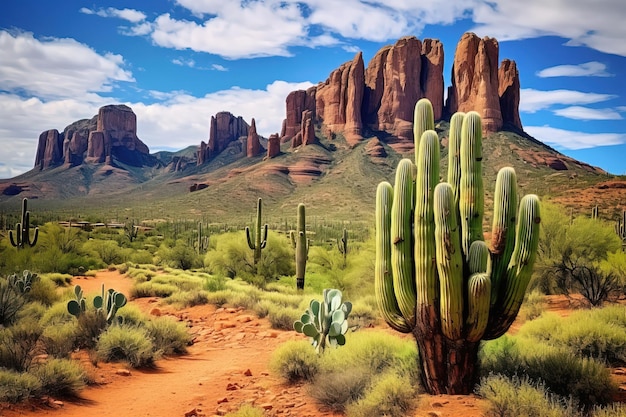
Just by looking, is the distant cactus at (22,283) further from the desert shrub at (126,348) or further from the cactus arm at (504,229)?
the cactus arm at (504,229)

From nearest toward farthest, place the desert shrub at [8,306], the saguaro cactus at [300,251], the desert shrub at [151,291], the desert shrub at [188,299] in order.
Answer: the desert shrub at [8,306] → the desert shrub at [188,299] → the desert shrub at [151,291] → the saguaro cactus at [300,251]

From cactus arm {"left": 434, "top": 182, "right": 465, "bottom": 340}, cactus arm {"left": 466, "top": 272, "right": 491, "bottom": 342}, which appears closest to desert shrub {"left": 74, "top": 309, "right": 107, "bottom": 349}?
cactus arm {"left": 434, "top": 182, "right": 465, "bottom": 340}

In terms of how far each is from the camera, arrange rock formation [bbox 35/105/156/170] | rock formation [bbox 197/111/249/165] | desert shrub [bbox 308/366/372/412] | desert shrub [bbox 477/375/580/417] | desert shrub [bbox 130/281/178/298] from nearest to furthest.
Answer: desert shrub [bbox 477/375/580/417] < desert shrub [bbox 308/366/372/412] < desert shrub [bbox 130/281/178/298] < rock formation [bbox 197/111/249/165] < rock formation [bbox 35/105/156/170]

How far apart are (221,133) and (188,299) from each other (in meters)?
146

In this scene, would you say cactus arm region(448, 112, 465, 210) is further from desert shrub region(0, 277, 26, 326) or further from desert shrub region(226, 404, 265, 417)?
desert shrub region(0, 277, 26, 326)

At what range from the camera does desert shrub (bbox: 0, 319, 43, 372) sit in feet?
23.6

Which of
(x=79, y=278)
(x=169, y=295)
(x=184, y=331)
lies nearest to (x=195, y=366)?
(x=184, y=331)

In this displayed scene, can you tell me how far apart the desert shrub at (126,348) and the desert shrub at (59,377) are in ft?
4.64

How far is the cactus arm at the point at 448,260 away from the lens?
19.5ft

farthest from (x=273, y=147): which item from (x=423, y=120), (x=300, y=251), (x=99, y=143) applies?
(x=423, y=120)

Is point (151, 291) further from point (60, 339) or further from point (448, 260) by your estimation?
point (448, 260)

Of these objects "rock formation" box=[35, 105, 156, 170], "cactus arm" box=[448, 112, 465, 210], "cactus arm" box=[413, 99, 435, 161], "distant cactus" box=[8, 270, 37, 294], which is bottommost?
"distant cactus" box=[8, 270, 37, 294]

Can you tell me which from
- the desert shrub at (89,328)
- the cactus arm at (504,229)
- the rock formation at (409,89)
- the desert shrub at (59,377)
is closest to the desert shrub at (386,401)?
the cactus arm at (504,229)

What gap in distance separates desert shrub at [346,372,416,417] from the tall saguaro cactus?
0.60 metres
